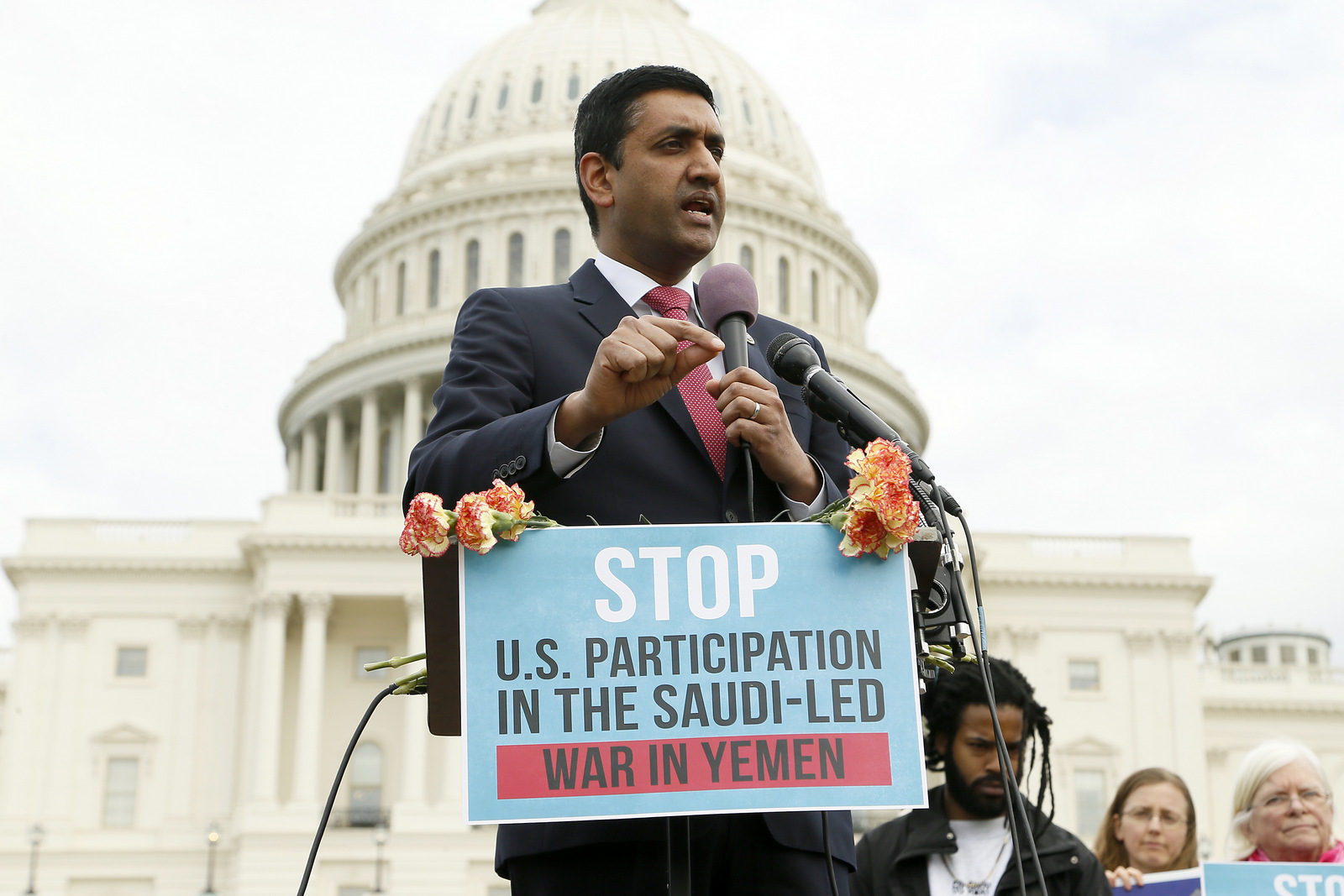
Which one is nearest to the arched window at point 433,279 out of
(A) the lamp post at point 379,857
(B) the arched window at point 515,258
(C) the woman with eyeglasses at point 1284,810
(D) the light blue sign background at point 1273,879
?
(B) the arched window at point 515,258

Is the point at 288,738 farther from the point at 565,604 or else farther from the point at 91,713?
the point at 565,604

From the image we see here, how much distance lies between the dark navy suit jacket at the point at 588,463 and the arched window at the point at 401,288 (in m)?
61.7

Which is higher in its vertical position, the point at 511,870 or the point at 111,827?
the point at 111,827

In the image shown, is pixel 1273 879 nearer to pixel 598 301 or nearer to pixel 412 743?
pixel 598 301

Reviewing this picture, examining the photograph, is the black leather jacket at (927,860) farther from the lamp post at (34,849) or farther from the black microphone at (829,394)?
the lamp post at (34,849)

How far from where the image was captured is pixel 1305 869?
17.9 feet

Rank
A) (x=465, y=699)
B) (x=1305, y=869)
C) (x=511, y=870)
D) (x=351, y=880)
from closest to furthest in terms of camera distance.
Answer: (x=465, y=699) → (x=511, y=870) → (x=1305, y=869) → (x=351, y=880)

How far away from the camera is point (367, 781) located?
153ft

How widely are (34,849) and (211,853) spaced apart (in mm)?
4656

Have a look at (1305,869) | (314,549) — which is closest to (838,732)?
(1305,869)

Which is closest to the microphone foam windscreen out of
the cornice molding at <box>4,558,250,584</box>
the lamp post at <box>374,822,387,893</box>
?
the lamp post at <box>374,822,387,893</box>

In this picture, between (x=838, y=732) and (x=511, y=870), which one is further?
(x=511, y=870)

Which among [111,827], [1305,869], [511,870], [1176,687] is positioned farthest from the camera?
[1176,687]

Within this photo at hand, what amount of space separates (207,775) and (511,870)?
45875 mm
